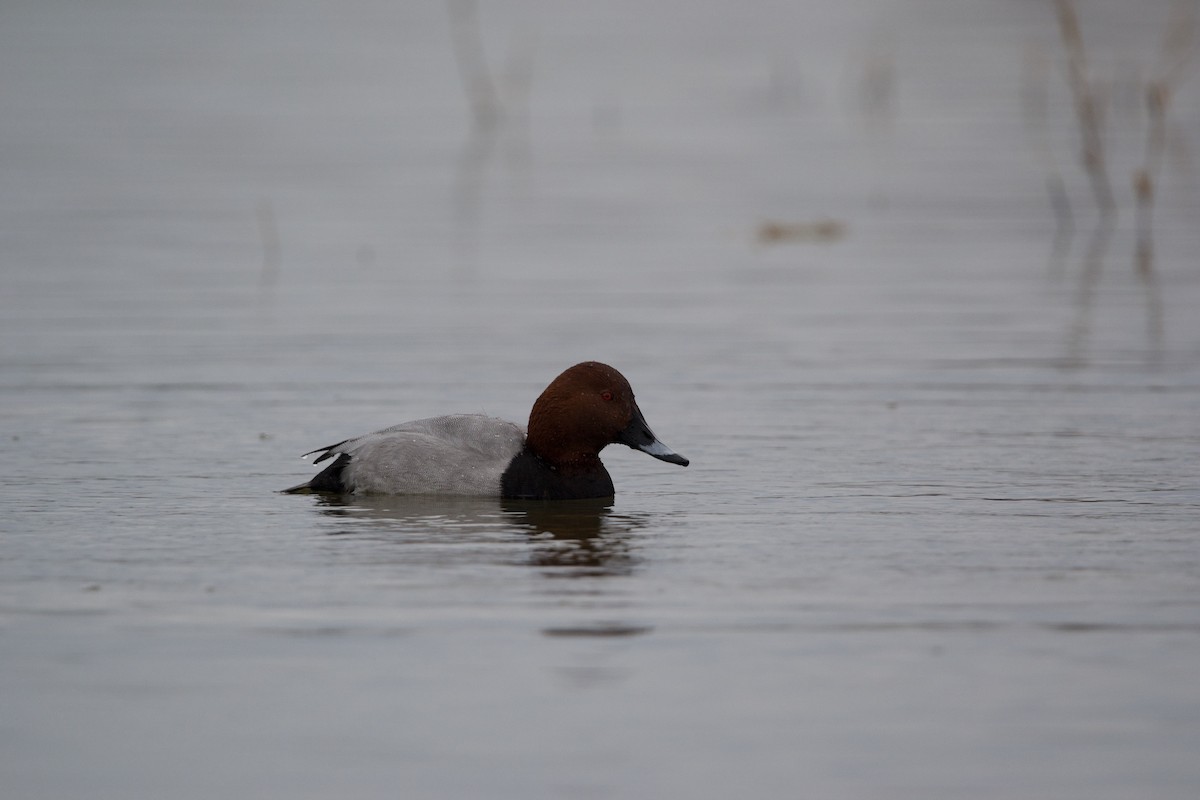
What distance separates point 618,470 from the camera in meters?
10.5

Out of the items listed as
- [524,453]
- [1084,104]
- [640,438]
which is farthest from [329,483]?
[1084,104]

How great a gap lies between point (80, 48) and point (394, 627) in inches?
1425

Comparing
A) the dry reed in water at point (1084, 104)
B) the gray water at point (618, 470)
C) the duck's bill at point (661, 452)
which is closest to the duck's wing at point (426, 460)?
the gray water at point (618, 470)

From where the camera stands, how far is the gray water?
5844 mm

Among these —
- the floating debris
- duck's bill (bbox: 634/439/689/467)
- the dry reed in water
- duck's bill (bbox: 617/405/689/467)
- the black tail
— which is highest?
the dry reed in water

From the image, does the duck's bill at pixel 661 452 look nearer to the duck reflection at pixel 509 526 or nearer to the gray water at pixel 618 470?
the gray water at pixel 618 470

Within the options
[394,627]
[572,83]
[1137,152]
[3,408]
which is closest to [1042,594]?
[394,627]

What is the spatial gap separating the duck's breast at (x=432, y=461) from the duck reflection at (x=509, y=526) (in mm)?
60

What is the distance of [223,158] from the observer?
25375 mm

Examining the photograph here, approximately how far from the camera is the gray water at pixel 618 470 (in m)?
5.84

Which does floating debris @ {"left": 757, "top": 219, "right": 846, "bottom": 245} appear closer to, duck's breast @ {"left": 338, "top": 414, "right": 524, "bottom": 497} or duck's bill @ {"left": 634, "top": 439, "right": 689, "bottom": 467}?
duck's bill @ {"left": 634, "top": 439, "right": 689, "bottom": 467}

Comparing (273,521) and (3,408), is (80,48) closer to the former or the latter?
(3,408)

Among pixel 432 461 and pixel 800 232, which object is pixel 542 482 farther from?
pixel 800 232

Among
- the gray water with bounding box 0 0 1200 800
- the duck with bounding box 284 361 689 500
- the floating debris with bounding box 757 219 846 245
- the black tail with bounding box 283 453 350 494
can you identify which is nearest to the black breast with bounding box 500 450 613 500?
the duck with bounding box 284 361 689 500
